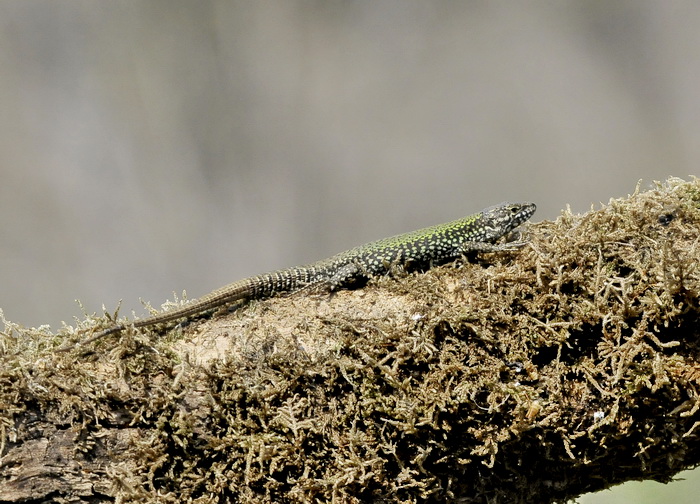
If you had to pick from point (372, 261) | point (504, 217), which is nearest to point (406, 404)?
point (372, 261)

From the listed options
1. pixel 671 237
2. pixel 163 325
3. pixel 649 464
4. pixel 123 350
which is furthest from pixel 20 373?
pixel 671 237

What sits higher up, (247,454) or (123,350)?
(123,350)

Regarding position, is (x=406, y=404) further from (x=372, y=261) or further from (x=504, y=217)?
(x=504, y=217)

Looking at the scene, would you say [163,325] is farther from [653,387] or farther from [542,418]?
[653,387]

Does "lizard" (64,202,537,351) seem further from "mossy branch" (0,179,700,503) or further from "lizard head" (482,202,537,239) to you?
"mossy branch" (0,179,700,503)

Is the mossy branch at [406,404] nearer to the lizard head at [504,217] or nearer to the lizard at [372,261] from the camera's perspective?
the lizard at [372,261]
